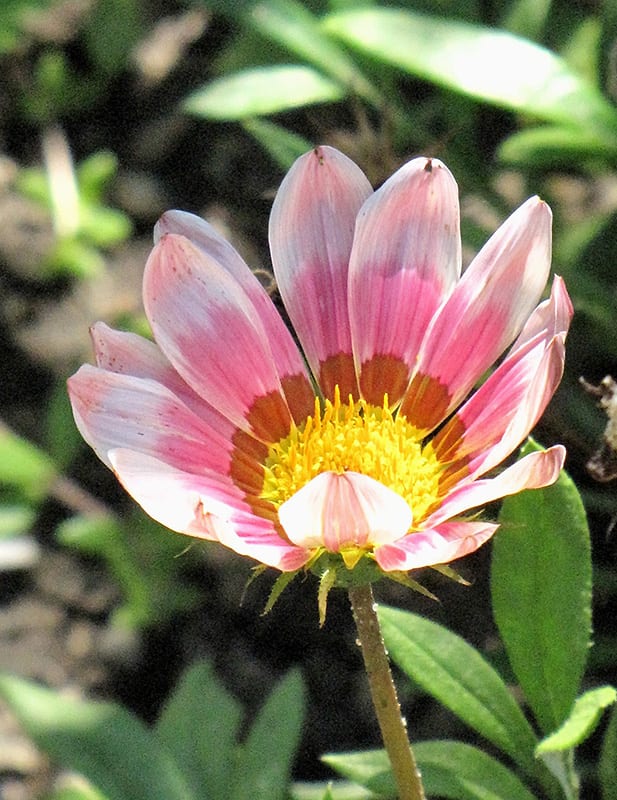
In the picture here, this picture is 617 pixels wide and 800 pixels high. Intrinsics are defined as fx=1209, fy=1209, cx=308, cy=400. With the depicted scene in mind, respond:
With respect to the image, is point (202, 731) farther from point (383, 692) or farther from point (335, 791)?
point (383, 692)

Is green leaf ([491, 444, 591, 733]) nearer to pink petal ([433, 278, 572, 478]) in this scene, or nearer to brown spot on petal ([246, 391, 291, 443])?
pink petal ([433, 278, 572, 478])

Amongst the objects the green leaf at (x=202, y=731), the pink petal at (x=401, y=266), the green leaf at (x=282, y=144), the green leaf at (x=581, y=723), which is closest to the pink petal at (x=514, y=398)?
the pink petal at (x=401, y=266)

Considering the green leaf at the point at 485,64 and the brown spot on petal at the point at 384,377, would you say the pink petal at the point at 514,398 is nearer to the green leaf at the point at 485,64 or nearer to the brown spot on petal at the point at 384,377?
the brown spot on petal at the point at 384,377

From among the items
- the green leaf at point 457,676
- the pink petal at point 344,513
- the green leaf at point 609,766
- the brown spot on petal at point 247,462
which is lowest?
the green leaf at point 609,766

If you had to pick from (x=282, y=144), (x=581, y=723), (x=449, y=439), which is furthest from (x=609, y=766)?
(x=282, y=144)

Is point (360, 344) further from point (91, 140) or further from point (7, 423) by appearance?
point (91, 140)

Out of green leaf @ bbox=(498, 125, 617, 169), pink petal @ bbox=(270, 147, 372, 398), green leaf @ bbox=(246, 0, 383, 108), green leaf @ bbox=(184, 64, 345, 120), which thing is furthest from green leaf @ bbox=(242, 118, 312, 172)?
pink petal @ bbox=(270, 147, 372, 398)

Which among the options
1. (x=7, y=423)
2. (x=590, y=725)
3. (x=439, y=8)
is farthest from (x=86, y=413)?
(x=7, y=423)
